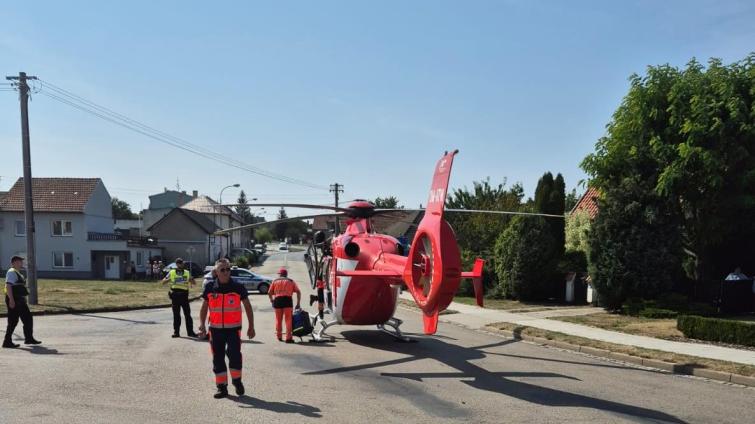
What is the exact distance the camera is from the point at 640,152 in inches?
768

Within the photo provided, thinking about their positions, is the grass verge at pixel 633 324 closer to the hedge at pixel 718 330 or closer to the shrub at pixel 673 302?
the hedge at pixel 718 330

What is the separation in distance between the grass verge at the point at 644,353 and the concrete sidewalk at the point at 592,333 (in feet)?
1.40

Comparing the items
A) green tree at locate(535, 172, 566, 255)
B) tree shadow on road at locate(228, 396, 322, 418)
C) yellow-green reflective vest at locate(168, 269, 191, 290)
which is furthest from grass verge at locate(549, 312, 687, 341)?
yellow-green reflective vest at locate(168, 269, 191, 290)

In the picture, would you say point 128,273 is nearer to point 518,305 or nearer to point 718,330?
point 518,305

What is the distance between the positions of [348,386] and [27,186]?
17.0 m

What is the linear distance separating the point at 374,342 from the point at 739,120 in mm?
12620

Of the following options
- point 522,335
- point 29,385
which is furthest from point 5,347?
point 522,335

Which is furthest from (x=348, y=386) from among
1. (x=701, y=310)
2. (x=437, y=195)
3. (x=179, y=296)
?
(x=701, y=310)

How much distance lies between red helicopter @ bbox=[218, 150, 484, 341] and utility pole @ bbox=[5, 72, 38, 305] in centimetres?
1049

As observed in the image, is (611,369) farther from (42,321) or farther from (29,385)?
(42,321)

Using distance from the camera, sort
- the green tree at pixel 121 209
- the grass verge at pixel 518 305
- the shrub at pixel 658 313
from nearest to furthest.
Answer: the shrub at pixel 658 313 → the grass verge at pixel 518 305 → the green tree at pixel 121 209

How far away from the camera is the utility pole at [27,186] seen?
20453mm

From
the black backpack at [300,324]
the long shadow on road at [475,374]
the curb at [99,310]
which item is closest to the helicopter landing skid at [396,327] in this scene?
the long shadow on road at [475,374]

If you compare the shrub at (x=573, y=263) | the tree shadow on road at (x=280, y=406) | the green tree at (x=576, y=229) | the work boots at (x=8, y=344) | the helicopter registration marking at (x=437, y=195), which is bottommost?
the tree shadow on road at (x=280, y=406)
